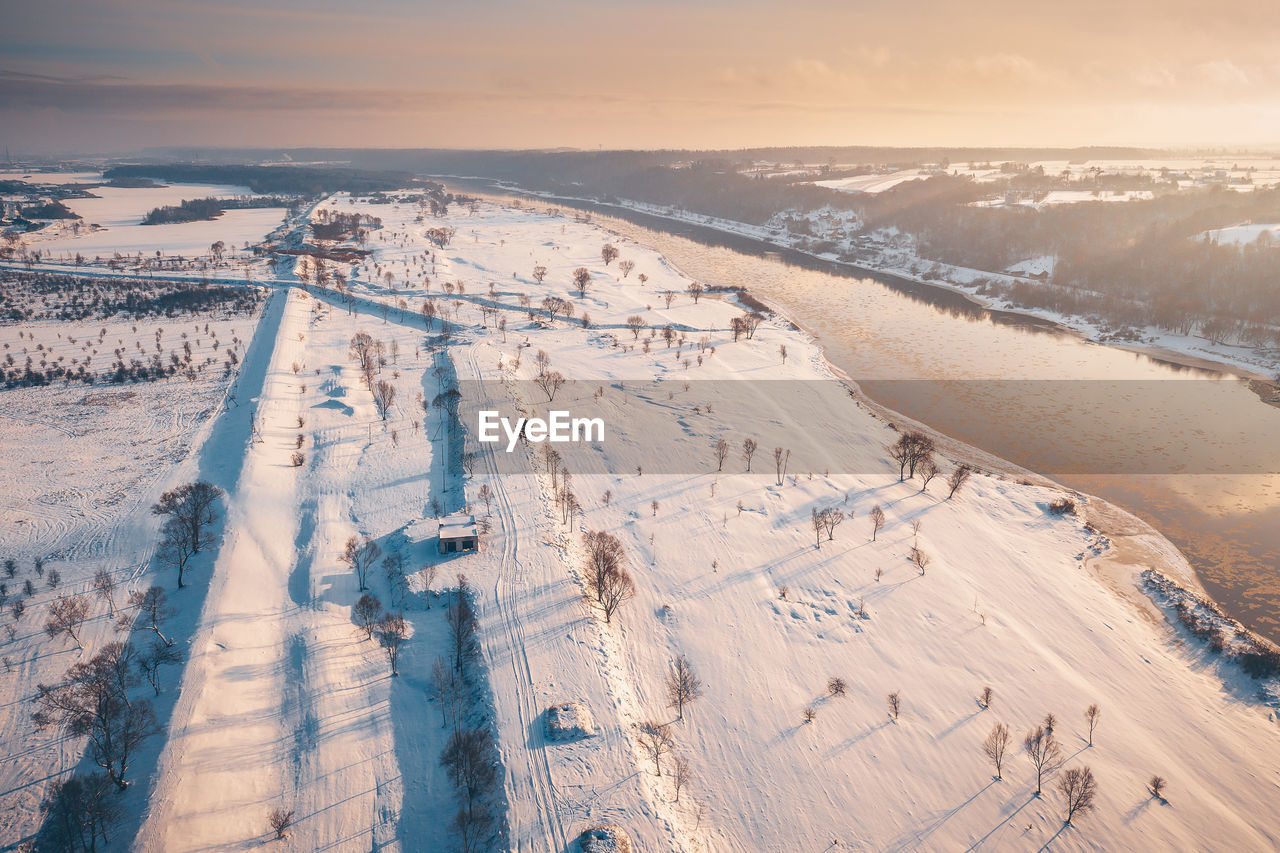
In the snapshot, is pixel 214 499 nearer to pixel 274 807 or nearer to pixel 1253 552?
pixel 274 807

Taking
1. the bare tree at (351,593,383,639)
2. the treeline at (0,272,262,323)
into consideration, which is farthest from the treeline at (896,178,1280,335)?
the treeline at (0,272,262,323)

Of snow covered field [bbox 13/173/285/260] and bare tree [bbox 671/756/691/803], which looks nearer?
bare tree [bbox 671/756/691/803]

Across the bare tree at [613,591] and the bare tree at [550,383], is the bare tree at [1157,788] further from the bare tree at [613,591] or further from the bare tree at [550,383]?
the bare tree at [550,383]

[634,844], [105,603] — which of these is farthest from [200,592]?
[634,844]

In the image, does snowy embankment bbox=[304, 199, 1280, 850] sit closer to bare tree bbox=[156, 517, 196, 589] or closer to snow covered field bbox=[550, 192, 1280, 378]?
bare tree bbox=[156, 517, 196, 589]

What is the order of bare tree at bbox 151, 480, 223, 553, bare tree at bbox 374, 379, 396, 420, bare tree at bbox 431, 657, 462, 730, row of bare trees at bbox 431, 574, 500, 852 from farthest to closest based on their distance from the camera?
bare tree at bbox 374, 379, 396, 420 < bare tree at bbox 151, 480, 223, 553 < bare tree at bbox 431, 657, 462, 730 < row of bare trees at bbox 431, 574, 500, 852

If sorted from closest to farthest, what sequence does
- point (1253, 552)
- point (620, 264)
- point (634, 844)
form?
1. point (634, 844)
2. point (1253, 552)
3. point (620, 264)

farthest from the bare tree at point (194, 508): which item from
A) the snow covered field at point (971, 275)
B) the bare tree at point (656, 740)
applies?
the snow covered field at point (971, 275)
